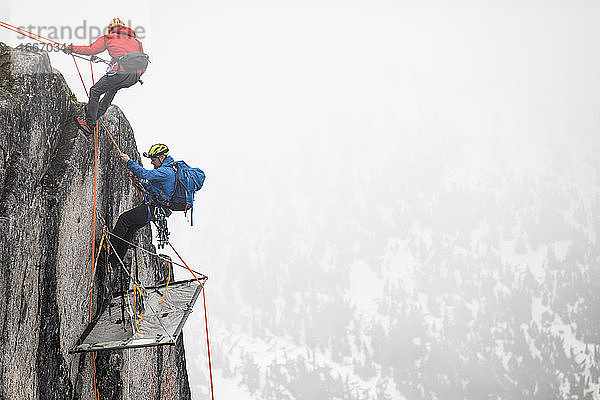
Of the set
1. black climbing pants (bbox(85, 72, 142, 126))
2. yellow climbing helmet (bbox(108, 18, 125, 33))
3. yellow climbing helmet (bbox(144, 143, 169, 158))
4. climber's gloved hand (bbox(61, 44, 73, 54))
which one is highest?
yellow climbing helmet (bbox(108, 18, 125, 33))

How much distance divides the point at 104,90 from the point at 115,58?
0.59 meters

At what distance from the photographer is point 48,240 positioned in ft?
22.8

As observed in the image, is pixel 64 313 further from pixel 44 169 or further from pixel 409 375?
pixel 409 375

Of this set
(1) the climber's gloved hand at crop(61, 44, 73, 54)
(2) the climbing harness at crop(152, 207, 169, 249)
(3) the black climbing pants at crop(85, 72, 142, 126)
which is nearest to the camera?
(3) the black climbing pants at crop(85, 72, 142, 126)

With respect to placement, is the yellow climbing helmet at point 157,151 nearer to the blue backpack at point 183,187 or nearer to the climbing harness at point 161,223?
the blue backpack at point 183,187

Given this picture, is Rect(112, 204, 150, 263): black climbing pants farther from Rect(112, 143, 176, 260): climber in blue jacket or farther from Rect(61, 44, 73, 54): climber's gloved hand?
Rect(61, 44, 73, 54): climber's gloved hand

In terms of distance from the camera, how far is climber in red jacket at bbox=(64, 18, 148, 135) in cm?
841

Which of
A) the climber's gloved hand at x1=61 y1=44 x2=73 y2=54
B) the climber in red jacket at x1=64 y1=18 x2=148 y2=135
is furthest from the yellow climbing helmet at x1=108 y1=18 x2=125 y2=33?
the climber's gloved hand at x1=61 y1=44 x2=73 y2=54

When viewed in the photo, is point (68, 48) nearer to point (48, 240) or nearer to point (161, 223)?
point (161, 223)

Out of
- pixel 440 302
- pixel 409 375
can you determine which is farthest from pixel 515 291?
pixel 409 375

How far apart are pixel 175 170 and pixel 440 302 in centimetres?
18425

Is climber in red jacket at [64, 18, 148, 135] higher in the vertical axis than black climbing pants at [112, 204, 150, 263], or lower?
higher

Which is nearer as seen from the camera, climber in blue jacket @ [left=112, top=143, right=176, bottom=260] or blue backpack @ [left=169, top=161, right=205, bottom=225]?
climber in blue jacket @ [left=112, top=143, right=176, bottom=260]

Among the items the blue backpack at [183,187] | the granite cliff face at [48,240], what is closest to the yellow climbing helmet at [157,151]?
the blue backpack at [183,187]
